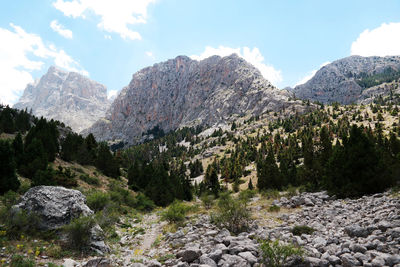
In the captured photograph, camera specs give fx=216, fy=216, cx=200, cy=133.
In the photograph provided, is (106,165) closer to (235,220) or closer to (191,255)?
(235,220)

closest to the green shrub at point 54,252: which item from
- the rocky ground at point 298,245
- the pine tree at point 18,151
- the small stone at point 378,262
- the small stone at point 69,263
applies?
the small stone at point 69,263

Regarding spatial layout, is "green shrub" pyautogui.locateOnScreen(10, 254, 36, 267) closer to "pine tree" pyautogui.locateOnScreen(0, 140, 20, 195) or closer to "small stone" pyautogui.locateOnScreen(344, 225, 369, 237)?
"small stone" pyautogui.locateOnScreen(344, 225, 369, 237)

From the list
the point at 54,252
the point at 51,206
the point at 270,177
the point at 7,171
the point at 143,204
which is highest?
the point at 7,171

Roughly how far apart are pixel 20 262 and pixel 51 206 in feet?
19.5

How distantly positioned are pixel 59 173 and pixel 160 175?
2196 centimetres

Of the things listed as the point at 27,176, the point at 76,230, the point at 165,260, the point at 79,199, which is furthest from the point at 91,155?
the point at 165,260

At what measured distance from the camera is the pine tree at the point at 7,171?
2375cm

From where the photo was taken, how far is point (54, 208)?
15.9 m

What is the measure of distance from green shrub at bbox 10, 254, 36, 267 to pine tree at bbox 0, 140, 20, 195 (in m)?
17.7

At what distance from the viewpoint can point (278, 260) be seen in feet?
27.8

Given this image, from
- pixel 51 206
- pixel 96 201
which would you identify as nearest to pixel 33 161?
pixel 96 201

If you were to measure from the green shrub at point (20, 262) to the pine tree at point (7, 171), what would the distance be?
1771 cm

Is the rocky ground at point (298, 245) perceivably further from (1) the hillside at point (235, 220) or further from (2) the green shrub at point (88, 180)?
(2) the green shrub at point (88, 180)

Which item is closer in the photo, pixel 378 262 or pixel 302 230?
pixel 378 262
